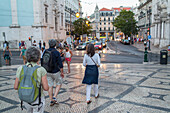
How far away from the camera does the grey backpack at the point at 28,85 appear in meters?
2.82

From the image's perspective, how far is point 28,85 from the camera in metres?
2.83

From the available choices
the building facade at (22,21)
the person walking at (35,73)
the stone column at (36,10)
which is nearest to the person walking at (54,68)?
the person walking at (35,73)

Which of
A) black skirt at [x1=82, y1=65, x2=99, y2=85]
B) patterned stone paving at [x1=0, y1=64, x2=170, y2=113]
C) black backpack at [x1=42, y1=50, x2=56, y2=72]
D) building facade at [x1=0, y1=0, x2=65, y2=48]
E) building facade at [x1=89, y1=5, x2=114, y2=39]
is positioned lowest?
patterned stone paving at [x1=0, y1=64, x2=170, y2=113]

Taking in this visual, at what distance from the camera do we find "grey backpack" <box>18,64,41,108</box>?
2817 mm

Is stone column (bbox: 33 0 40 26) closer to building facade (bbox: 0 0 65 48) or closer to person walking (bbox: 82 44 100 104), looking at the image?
building facade (bbox: 0 0 65 48)

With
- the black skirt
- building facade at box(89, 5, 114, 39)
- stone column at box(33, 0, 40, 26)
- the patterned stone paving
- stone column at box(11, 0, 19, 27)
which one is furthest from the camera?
building facade at box(89, 5, 114, 39)

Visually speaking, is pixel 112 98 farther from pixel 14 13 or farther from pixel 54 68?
pixel 14 13

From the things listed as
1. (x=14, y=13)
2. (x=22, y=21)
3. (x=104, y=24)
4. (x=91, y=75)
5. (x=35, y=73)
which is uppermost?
(x=104, y=24)

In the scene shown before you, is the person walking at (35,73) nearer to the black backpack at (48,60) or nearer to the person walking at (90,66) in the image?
the black backpack at (48,60)

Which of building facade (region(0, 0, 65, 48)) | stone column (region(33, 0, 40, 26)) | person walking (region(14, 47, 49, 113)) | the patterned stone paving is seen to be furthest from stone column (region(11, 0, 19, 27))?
person walking (region(14, 47, 49, 113))

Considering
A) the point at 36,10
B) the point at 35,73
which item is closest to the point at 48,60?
the point at 35,73

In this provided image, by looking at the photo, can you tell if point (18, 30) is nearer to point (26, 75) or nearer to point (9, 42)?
point (9, 42)

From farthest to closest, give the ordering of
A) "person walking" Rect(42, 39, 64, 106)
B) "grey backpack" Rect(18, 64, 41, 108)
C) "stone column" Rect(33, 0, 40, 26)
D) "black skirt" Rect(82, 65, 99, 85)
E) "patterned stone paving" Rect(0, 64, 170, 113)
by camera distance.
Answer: "stone column" Rect(33, 0, 40, 26) → "black skirt" Rect(82, 65, 99, 85) → "person walking" Rect(42, 39, 64, 106) → "patterned stone paving" Rect(0, 64, 170, 113) → "grey backpack" Rect(18, 64, 41, 108)

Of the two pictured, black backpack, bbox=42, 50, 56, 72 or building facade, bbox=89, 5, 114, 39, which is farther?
building facade, bbox=89, 5, 114, 39
